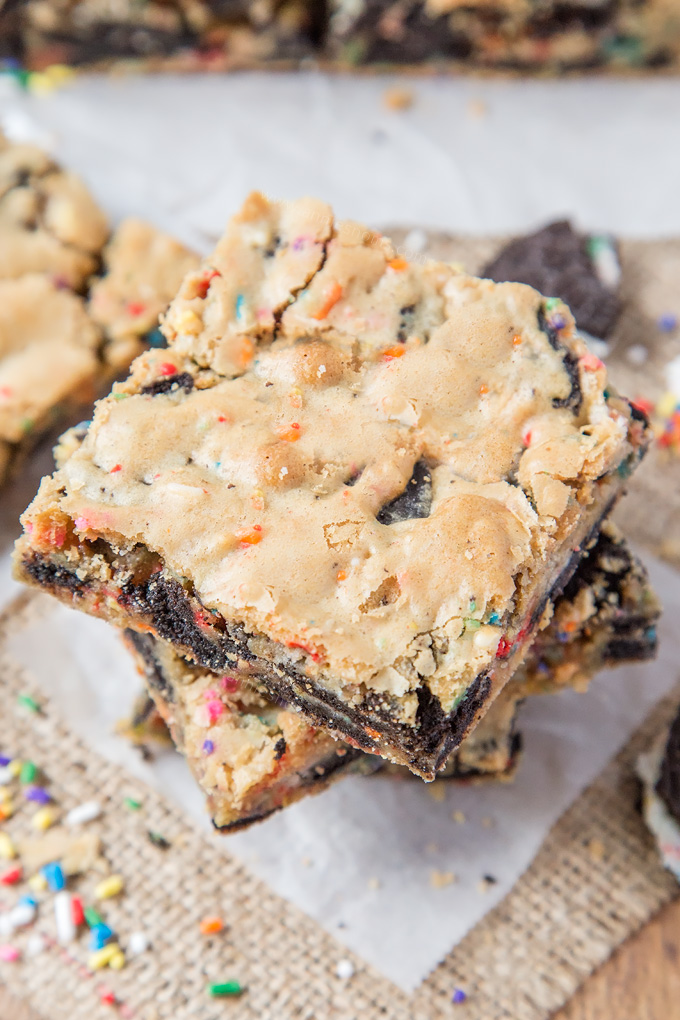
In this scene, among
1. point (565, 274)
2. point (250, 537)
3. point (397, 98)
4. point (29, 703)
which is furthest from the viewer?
point (397, 98)

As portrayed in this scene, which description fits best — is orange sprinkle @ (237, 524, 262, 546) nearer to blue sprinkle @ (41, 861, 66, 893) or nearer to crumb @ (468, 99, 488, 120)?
blue sprinkle @ (41, 861, 66, 893)

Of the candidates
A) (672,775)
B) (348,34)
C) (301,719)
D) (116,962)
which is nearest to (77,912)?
(116,962)

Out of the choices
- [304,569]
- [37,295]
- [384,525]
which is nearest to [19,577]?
[304,569]

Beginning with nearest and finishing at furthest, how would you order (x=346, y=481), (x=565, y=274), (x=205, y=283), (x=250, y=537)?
(x=250, y=537)
(x=346, y=481)
(x=205, y=283)
(x=565, y=274)

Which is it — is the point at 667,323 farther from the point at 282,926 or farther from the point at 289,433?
the point at 282,926

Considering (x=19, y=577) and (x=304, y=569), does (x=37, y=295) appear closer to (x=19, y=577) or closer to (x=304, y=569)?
(x=19, y=577)
